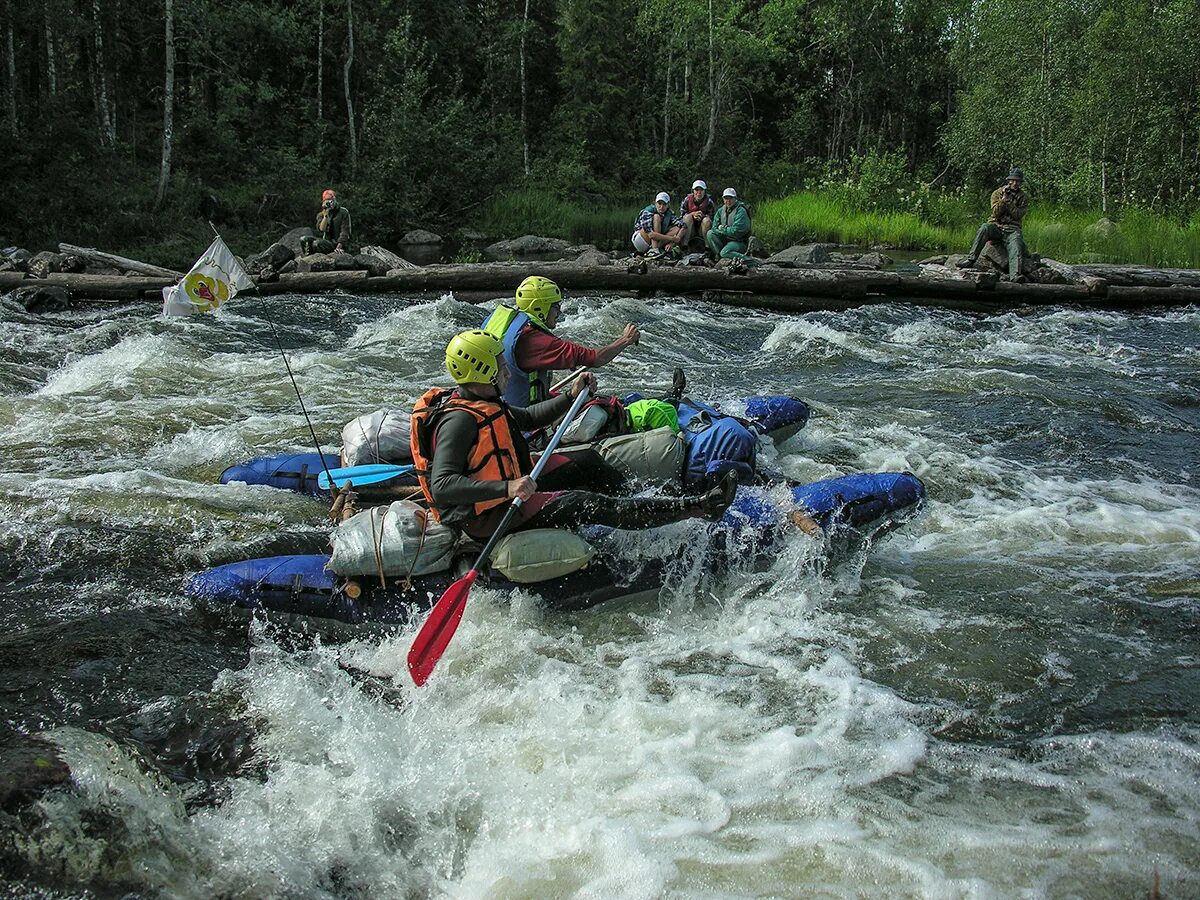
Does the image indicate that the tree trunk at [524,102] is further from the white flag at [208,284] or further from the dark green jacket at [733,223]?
the white flag at [208,284]

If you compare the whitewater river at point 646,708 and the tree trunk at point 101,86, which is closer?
the whitewater river at point 646,708

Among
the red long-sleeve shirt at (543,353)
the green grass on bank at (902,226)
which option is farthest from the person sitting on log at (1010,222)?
the red long-sleeve shirt at (543,353)

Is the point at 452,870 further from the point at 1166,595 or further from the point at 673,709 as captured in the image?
the point at 1166,595

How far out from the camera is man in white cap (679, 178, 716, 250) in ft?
50.3

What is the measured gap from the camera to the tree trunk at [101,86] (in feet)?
72.9

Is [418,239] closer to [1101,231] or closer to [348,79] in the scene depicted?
[348,79]

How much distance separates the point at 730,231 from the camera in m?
14.6

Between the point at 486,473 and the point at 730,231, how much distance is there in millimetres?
10876

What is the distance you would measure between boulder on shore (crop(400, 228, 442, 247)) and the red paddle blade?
63.4 feet

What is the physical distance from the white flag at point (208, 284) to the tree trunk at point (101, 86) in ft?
60.6

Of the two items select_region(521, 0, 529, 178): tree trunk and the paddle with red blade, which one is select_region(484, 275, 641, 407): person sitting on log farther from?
select_region(521, 0, 529, 178): tree trunk

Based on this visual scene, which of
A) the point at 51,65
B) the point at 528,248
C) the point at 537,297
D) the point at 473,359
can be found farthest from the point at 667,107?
the point at 473,359

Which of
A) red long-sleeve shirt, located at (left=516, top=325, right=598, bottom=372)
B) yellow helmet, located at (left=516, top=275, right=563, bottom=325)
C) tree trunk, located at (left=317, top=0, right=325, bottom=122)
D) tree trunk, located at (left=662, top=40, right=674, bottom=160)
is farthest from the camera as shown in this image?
tree trunk, located at (left=662, top=40, right=674, bottom=160)

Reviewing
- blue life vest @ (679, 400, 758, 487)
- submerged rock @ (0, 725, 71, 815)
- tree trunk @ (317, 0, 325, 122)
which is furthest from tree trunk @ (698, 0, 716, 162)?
submerged rock @ (0, 725, 71, 815)
